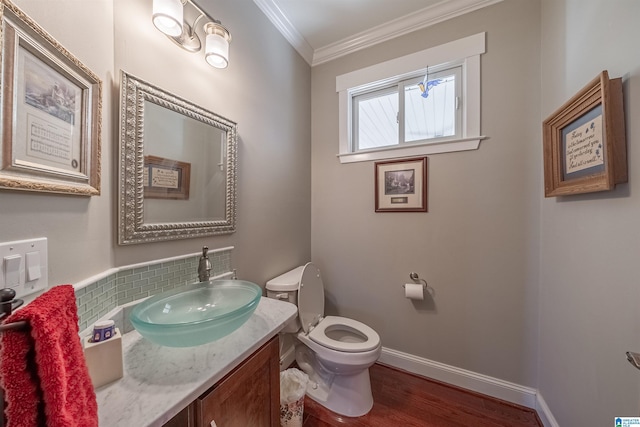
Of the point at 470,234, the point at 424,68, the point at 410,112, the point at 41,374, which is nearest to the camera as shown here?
the point at 41,374

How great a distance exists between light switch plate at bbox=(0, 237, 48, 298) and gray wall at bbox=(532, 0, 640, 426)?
1.70 meters

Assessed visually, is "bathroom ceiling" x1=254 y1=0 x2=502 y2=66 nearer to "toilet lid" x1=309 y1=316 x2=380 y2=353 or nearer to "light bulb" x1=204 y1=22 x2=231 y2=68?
"light bulb" x1=204 y1=22 x2=231 y2=68

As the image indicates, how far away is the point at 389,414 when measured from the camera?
1.37m

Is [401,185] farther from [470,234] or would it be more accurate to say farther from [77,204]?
[77,204]

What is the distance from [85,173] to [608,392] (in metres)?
1.94

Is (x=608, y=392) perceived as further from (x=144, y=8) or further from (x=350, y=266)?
(x=144, y=8)

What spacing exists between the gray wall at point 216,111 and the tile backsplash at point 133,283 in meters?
0.04

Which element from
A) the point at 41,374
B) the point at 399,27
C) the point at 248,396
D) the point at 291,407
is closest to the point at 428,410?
the point at 291,407

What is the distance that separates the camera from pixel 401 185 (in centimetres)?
171

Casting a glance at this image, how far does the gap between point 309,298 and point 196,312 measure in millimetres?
800

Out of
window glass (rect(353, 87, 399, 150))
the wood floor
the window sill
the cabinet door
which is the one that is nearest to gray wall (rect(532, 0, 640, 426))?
the wood floor

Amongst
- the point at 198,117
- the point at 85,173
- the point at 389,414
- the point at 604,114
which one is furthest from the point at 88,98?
the point at 389,414

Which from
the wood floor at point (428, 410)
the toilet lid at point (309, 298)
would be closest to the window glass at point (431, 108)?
the toilet lid at point (309, 298)

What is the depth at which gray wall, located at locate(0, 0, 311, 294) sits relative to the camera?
24.4 inches
